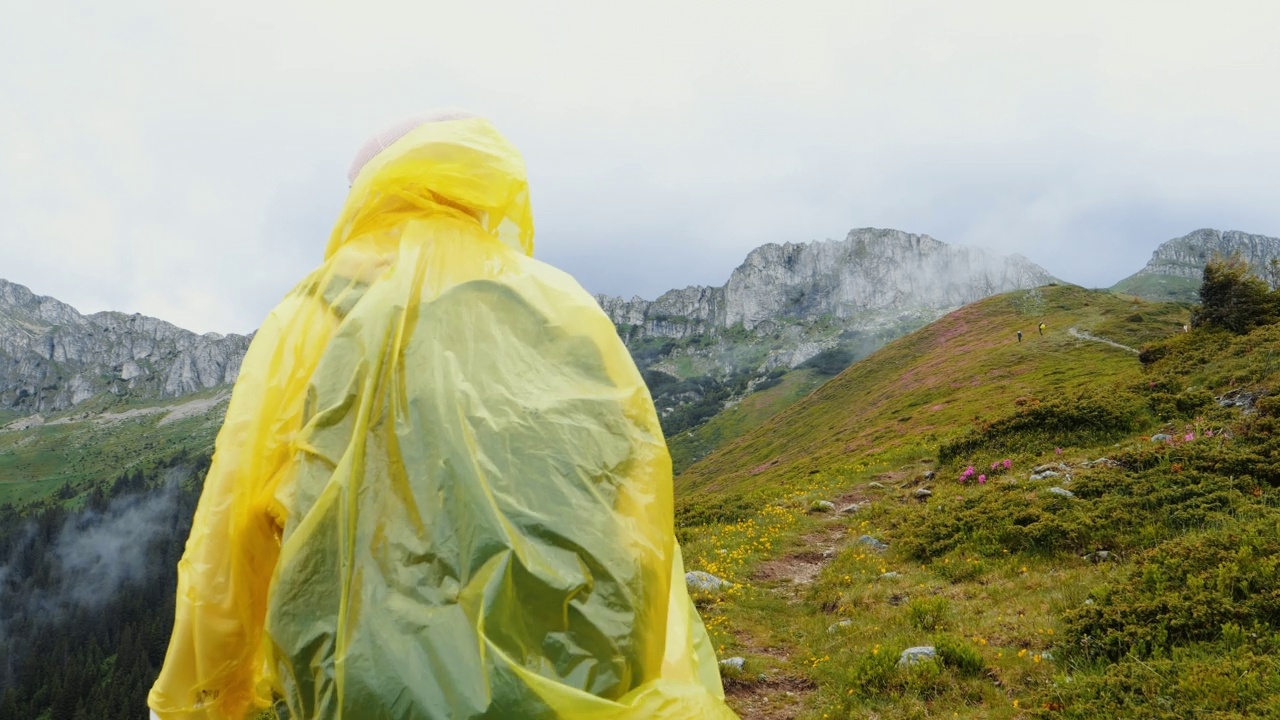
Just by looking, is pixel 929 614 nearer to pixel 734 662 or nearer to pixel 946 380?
pixel 734 662

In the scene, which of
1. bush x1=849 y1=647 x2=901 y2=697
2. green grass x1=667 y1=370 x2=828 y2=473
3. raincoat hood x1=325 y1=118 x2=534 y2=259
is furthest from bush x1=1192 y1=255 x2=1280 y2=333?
green grass x1=667 y1=370 x2=828 y2=473

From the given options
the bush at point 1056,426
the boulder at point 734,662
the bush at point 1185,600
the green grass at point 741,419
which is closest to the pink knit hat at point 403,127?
the bush at point 1185,600

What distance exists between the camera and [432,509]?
190cm

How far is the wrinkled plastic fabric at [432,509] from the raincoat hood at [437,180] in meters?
0.01

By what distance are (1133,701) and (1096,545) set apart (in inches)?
217

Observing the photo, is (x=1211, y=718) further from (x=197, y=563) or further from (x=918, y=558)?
(x=918, y=558)

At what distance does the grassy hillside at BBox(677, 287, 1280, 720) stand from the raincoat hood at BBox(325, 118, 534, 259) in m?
6.41

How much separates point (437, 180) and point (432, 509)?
1.30m

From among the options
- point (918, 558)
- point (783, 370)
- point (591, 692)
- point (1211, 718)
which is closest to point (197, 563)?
point (591, 692)

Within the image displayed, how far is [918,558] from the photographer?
1248 centimetres

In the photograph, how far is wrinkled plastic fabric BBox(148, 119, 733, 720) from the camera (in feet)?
5.75

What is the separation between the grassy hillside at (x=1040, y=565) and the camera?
6180 mm

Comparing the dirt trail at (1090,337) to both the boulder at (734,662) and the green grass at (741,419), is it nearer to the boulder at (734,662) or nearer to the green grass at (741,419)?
the boulder at (734,662)

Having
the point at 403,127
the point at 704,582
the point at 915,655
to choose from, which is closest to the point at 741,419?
the point at 704,582
